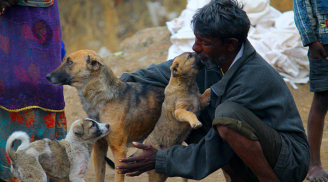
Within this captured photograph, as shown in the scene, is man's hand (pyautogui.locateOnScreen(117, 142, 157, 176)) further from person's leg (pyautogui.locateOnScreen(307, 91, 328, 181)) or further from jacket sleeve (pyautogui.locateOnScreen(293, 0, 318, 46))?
jacket sleeve (pyautogui.locateOnScreen(293, 0, 318, 46))

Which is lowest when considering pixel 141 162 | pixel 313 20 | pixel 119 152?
pixel 119 152

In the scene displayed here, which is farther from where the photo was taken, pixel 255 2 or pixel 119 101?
pixel 255 2

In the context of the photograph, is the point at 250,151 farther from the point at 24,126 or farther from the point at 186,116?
the point at 24,126

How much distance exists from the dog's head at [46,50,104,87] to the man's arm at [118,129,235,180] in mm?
852

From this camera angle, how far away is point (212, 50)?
11.6 ft

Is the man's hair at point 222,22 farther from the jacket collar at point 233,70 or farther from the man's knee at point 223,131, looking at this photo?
the man's knee at point 223,131

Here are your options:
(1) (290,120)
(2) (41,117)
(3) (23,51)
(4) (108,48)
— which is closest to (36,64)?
(3) (23,51)

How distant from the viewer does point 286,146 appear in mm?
3330

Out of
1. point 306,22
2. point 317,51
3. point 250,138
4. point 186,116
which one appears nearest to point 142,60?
point 306,22

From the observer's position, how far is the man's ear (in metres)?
3.46

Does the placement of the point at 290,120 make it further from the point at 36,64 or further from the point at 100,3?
the point at 100,3

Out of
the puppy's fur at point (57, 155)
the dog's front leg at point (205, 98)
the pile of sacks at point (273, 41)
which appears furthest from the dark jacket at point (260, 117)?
the pile of sacks at point (273, 41)

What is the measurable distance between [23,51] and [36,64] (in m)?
0.15

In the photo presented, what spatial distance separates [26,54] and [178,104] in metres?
1.35
